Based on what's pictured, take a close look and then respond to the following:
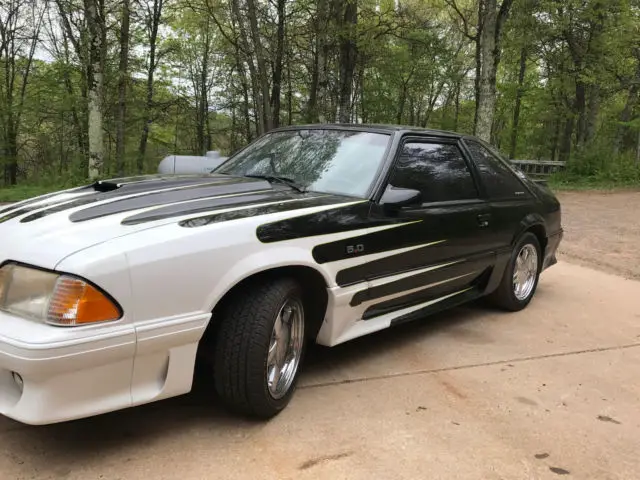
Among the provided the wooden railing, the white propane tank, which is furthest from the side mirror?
the wooden railing

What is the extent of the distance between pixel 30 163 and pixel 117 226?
1048 inches

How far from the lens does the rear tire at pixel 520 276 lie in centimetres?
450

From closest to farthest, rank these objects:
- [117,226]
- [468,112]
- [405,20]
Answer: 1. [117,226]
2. [405,20]
3. [468,112]

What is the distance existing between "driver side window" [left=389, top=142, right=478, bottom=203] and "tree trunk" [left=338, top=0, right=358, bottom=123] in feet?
35.6

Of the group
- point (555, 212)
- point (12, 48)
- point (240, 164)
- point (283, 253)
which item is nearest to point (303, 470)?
point (283, 253)

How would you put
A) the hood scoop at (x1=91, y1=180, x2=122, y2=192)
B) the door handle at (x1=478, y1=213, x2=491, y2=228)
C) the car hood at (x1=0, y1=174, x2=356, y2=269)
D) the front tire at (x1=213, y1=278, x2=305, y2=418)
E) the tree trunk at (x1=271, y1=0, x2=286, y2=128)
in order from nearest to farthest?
1. the car hood at (x1=0, y1=174, x2=356, y2=269)
2. the front tire at (x1=213, y1=278, x2=305, y2=418)
3. the hood scoop at (x1=91, y1=180, x2=122, y2=192)
4. the door handle at (x1=478, y1=213, x2=491, y2=228)
5. the tree trunk at (x1=271, y1=0, x2=286, y2=128)

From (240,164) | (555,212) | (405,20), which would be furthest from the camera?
(405,20)

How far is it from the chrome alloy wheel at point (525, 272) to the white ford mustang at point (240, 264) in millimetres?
597

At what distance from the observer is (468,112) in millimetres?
34531

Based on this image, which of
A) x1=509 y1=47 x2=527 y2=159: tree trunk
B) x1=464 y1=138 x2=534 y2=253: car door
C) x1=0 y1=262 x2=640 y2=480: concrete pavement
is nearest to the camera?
x1=0 y1=262 x2=640 y2=480: concrete pavement

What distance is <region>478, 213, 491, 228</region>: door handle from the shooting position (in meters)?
3.94

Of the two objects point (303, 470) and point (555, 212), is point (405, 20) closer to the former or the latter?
point (555, 212)

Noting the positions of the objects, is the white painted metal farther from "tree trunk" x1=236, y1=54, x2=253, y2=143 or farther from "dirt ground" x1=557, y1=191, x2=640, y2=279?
"tree trunk" x1=236, y1=54, x2=253, y2=143

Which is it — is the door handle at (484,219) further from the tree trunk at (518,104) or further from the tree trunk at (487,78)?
the tree trunk at (518,104)
